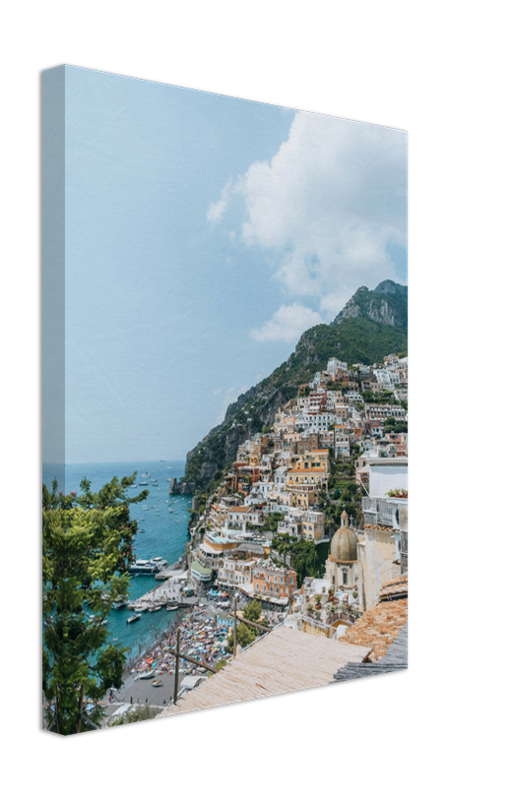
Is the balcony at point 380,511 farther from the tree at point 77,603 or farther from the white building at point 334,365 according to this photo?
A: the tree at point 77,603

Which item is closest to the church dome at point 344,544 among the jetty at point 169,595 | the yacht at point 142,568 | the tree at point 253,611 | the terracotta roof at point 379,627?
the terracotta roof at point 379,627

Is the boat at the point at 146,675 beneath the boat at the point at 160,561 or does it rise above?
beneath

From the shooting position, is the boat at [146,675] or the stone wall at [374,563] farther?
the stone wall at [374,563]

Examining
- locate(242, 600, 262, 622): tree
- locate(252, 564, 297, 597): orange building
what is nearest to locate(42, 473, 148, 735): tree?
locate(242, 600, 262, 622): tree

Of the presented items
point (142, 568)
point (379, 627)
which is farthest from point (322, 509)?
point (142, 568)

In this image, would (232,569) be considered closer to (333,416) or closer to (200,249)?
(333,416)

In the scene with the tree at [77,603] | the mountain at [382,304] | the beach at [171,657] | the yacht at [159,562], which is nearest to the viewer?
the tree at [77,603]

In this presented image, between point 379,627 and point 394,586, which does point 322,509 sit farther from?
point 379,627
